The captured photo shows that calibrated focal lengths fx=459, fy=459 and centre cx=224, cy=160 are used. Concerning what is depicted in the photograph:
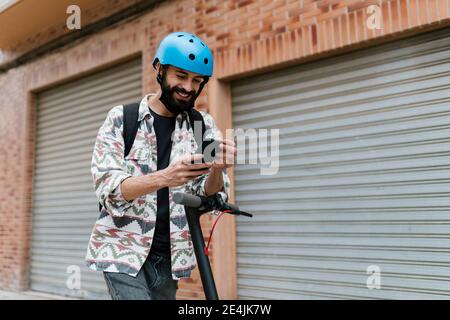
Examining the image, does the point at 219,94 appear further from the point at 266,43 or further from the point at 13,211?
the point at 13,211

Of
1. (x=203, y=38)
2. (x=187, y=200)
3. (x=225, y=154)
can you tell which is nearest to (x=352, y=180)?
(x=203, y=38)

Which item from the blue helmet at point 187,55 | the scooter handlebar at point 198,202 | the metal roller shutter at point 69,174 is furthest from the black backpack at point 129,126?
the metal roller shutter at point 69,174

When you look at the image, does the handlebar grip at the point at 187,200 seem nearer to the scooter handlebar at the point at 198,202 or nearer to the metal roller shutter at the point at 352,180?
the scooter handlebar at the point at 198,202

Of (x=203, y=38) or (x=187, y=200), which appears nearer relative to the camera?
(x=187, y=200)

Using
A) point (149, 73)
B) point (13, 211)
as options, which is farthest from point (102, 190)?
point (13, 211)

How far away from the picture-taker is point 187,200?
1.70 metres

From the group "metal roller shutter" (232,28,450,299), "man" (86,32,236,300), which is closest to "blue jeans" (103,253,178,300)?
"man" (86,32,236,300)

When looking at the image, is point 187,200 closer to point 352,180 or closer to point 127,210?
point 127,210

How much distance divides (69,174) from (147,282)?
558 centimetres

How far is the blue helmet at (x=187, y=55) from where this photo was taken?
2.02 m

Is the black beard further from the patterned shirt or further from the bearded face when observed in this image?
the patterned shirt

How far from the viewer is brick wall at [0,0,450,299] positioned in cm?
403

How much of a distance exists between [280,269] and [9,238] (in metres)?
5.53

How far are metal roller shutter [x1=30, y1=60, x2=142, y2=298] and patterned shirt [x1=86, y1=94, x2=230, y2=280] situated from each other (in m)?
4.25
